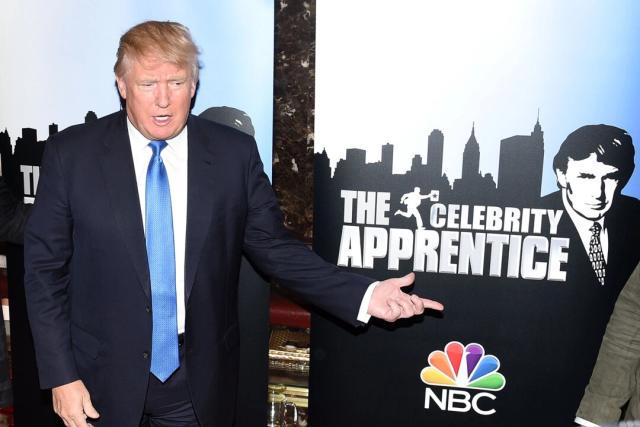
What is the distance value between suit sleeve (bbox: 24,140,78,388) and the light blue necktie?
26cm

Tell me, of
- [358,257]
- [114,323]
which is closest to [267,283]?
[358,257]

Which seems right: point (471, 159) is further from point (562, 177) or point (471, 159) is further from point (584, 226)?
point (584, 226)

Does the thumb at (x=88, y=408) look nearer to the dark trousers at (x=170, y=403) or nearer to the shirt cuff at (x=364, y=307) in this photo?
the dark trousers at (x=170, y=403)

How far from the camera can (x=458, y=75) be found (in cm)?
271

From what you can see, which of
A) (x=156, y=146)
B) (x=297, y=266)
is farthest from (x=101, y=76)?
(x=297, y=266)

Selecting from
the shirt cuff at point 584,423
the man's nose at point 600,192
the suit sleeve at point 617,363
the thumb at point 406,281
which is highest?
the man's nose at point 600,192

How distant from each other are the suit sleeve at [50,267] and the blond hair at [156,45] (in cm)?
37

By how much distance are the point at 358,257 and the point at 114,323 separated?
1057mm

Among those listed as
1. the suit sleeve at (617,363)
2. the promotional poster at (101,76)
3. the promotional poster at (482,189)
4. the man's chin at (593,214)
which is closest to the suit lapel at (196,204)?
the promotional poster at (101,76)

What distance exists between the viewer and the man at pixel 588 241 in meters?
2.70

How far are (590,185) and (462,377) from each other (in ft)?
→ 3.13

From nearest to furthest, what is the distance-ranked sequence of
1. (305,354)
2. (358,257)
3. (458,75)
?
(458,75), (358,257), (305,354)

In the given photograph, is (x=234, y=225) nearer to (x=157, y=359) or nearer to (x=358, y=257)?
(x=157, y=359)

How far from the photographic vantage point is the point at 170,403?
236 cm
